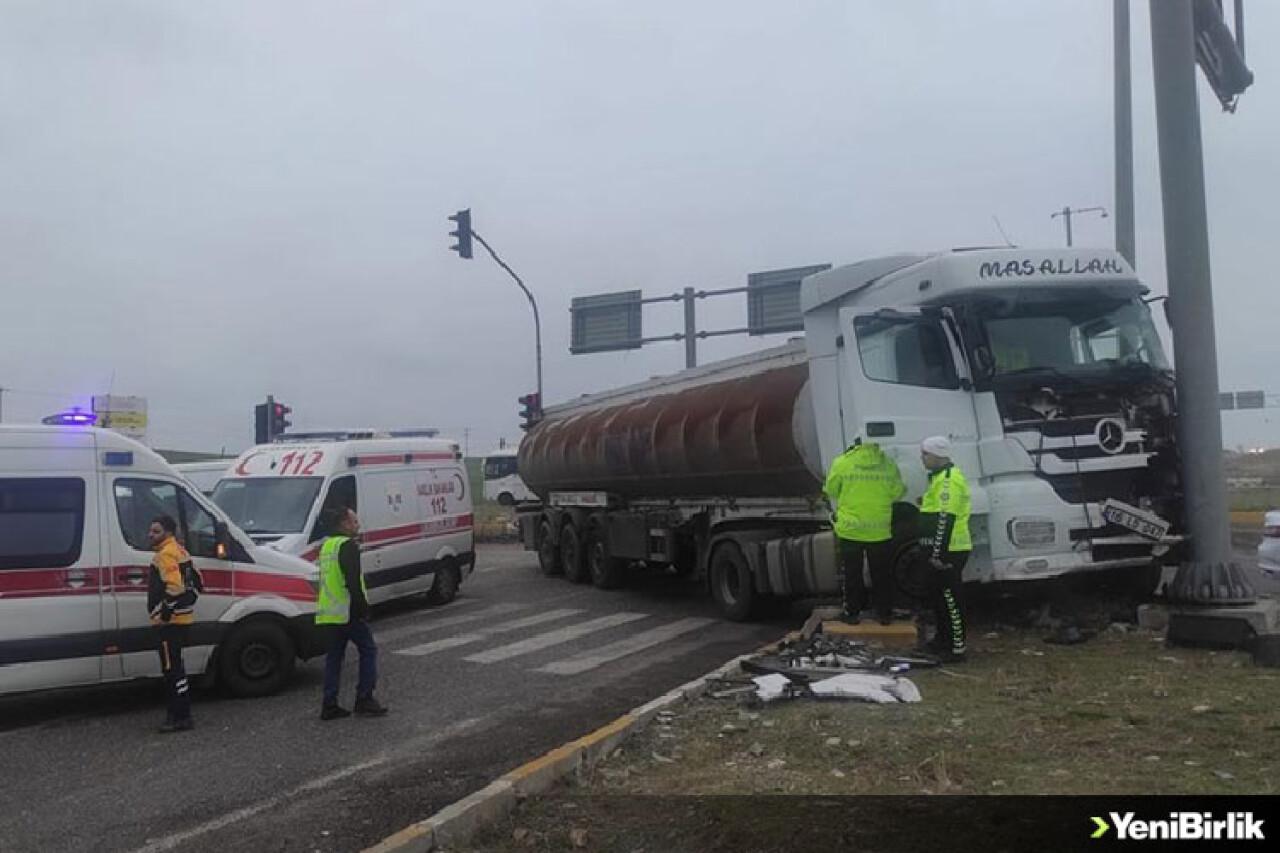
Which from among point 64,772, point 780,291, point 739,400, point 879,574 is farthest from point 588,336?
point 64,772

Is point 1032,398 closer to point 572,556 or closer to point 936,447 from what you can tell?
point 936,447

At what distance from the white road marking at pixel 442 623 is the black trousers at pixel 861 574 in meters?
Answer: 5.37

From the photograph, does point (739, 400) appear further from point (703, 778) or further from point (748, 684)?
point (703, 778)

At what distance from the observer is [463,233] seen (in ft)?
71.1

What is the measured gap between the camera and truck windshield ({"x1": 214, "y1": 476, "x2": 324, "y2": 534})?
39.9ft

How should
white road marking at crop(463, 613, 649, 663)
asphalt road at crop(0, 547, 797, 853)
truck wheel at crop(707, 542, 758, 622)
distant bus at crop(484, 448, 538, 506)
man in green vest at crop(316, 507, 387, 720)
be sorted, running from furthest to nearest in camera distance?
distant bus at crop(484, 448, 538, 506) < truck wheel at crop(707, 542, 758, 622) < white road marking at crop(463, 613, 649, 663) < man in green vest at crop(316, 507, 387, 720) < asphalt road at crop(0, 547, 797, 853)

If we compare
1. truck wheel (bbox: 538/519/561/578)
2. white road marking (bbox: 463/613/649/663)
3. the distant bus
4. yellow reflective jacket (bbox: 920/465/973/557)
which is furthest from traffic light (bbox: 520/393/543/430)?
the distant bus

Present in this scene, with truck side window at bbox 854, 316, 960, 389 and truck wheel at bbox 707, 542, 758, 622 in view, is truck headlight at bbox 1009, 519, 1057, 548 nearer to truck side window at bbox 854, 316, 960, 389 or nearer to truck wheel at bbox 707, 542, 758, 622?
truck side window at bbox 854, 316, 960, 389

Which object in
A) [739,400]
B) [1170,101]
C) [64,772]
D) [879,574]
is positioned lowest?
[64,772]

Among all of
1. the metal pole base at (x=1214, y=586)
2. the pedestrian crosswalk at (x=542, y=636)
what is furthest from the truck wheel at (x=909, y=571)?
the pedestrian crosswalk at (x=542, y=636)

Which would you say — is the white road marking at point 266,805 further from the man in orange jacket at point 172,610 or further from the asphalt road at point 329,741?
the man in orange jacket at point 172,610

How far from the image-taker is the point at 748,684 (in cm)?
763

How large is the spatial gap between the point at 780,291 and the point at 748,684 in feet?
73.9

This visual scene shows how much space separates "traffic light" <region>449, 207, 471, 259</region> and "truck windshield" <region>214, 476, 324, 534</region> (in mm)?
9588
